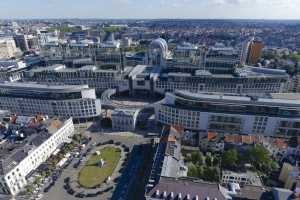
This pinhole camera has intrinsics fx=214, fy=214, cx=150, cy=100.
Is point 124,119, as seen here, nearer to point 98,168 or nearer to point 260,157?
point 98,168

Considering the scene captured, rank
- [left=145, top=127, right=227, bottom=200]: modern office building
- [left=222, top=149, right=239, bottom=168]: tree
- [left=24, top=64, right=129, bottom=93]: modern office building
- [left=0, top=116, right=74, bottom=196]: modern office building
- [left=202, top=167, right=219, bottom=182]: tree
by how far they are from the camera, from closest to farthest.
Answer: [left=145, top=127, right=227, bottom=200]: modern office building
[left=0, top=116, right=74, bottom=196]: modern office building
[left=202, top=167, right=219, bottom=182]: tree
[left=222, top=149, right=239, bottom=168]: tree
[left=24, top=64, right=129, bottom=93]: modern office building

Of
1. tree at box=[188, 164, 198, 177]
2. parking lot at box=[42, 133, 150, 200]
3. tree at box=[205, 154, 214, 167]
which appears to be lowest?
parking lot at box=[42, 133, 150, 200]

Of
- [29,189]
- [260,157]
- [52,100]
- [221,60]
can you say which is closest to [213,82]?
[221,60]

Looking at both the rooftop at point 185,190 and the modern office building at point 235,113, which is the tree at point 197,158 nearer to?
the modern office building at point 235,113

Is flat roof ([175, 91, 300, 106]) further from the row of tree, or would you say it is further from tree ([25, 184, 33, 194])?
tree ([25, 184, 33, 194])

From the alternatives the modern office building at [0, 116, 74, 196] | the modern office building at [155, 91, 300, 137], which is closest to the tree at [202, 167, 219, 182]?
the modern office building at [155, 91, 300, 137]

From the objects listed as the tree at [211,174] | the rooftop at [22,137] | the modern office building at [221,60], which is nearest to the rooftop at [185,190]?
the tree at [211,174]

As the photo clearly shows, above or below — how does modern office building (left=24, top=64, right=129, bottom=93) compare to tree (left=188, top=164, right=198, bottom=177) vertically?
above

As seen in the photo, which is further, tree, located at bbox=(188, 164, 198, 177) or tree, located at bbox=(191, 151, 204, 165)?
tree, located at bbox=(191, 151, 204, 165)
